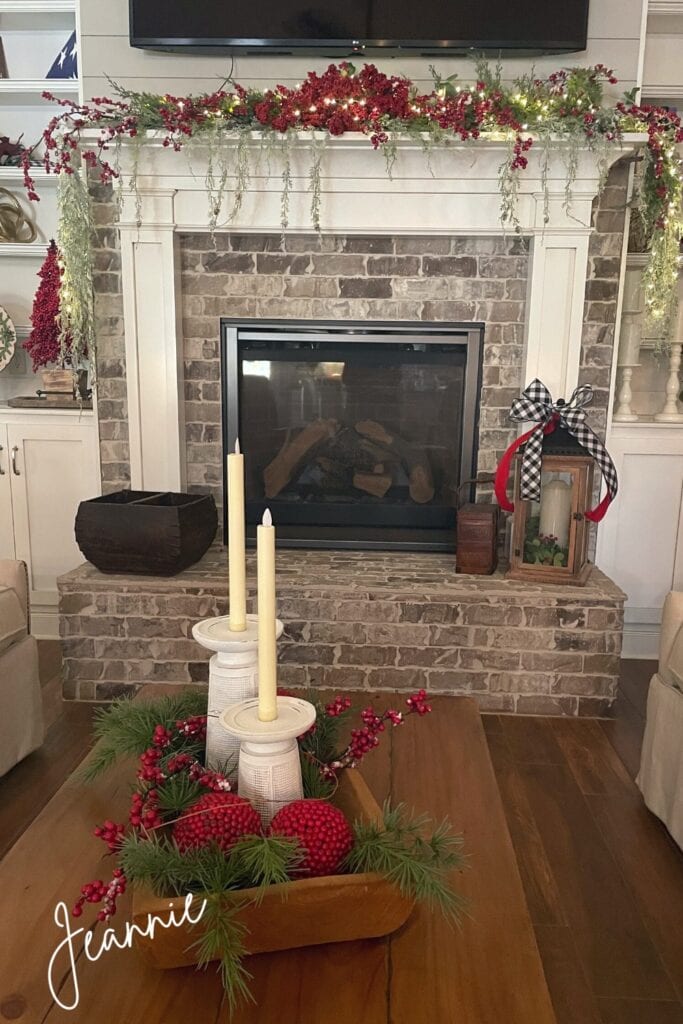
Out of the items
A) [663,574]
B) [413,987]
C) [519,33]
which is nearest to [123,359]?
[519,33]

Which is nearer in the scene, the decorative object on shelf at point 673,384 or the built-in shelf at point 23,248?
the decorative object on shelf at point 673,384

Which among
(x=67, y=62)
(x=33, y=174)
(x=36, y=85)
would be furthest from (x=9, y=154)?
(x=67, y=62)

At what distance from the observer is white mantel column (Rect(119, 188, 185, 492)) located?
9.65ft

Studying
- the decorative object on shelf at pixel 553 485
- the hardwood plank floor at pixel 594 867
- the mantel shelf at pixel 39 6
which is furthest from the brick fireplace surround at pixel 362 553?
the mantel shelf at pixel 39 6

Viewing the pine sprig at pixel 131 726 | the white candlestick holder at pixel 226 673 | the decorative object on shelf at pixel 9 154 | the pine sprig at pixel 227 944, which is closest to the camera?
the pine sprig at pixel 227 944

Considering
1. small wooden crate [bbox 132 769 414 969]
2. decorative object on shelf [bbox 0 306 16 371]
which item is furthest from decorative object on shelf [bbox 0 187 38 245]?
small wooden crate [bbox 132 769 414 969]

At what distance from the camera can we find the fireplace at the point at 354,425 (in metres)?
3.11

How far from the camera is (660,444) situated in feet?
10.3

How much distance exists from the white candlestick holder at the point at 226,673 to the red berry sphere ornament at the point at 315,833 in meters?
0.16

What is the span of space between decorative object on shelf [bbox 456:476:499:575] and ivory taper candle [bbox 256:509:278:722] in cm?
190

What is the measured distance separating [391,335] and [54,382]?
1.41m

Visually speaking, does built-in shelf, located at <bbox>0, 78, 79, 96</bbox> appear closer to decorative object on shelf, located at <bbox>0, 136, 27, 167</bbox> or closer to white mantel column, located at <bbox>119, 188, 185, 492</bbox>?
decorative object on shelf, located at <bbox>0, 136, 27, 167</bbox>

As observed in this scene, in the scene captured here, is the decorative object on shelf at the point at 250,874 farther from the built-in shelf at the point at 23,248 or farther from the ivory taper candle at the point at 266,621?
the built-in shelf at the point at 23,248

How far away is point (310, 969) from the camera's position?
95 centimetres
